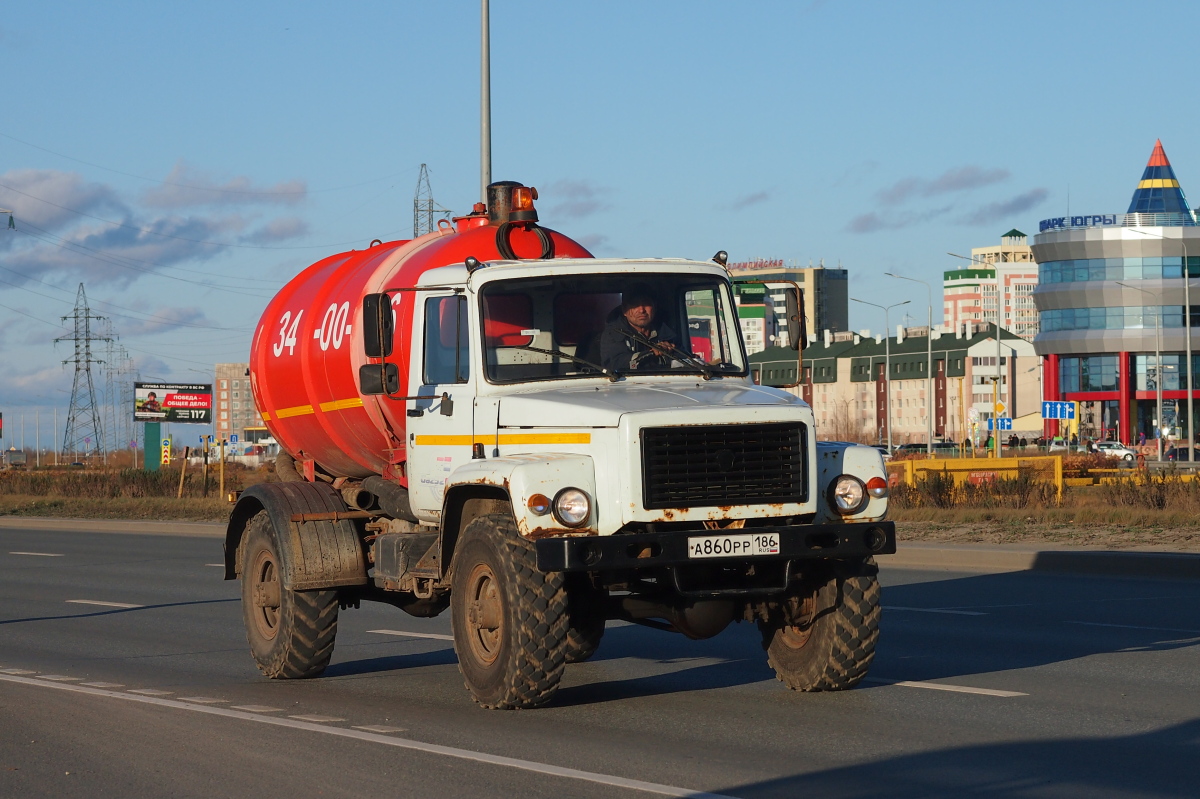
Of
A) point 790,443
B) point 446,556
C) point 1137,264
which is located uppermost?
point 1137,264

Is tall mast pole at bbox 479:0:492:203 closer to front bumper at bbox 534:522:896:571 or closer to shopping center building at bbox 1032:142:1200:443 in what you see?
front bumper at bbox 534:522:896:571

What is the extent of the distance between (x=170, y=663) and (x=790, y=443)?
5.93 metres

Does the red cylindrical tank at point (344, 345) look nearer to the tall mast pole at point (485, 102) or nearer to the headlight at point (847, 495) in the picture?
the headlight at point (847, 495)

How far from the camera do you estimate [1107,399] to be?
128 metres

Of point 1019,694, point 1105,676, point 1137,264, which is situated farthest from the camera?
point 1137,264

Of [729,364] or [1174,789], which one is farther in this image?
[729,364]

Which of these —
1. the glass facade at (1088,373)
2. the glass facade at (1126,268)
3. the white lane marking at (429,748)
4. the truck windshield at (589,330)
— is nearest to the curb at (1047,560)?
the truck windshield at (589,330)

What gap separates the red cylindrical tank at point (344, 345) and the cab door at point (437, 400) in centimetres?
34

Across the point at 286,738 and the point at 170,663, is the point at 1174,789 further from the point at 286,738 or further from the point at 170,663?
the point at 170,663

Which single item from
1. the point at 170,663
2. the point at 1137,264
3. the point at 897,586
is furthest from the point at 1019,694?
the point at 1137,264

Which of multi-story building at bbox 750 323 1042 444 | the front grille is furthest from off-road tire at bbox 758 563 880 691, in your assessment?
multi-story building at bbox 750 323 1042 444

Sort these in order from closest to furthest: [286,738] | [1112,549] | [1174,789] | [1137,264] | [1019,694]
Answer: [1174,789]
[286,738]
[1019,694]
[1112,549]
[1137,264]

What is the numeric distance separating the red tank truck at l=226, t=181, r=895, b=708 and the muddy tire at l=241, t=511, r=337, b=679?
0.02 metres

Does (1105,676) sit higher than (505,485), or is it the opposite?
(505,485)
